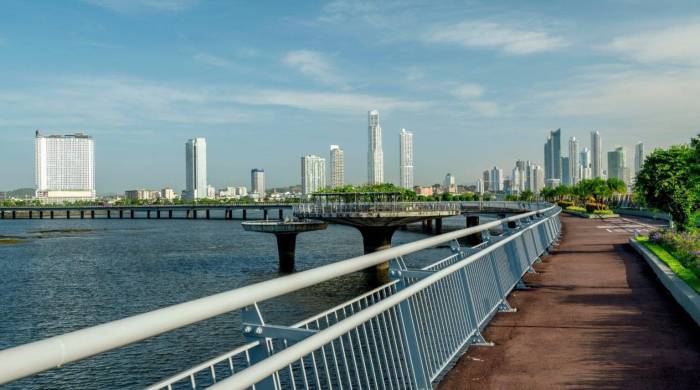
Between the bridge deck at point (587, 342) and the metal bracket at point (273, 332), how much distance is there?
3310 millimetres

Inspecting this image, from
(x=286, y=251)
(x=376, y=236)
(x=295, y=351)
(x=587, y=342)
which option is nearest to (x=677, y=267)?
(x=587, y=342)

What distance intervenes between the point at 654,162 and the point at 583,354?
1977cm

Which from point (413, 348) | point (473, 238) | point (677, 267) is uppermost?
point (413, 348)

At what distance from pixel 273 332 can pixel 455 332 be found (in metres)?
4.70

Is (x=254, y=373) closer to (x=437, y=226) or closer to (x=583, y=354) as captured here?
(x=583, y=354)

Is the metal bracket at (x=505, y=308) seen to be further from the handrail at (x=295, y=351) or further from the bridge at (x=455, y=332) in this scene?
the handrail at (x=295, y=351)

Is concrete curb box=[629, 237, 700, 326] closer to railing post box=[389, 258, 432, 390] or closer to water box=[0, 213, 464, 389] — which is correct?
railing post box=[389, 258, 432, 390]

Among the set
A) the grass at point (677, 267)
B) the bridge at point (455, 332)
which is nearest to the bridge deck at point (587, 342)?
the bridge at point (455, 332)

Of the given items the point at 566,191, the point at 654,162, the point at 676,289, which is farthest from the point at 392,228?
the point at 566,191

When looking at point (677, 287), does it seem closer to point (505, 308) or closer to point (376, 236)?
point (505, 308)

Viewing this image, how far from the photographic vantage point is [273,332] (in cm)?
366

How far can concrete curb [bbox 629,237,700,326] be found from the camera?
9623 millimetres

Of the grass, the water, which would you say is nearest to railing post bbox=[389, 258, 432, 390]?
the grass

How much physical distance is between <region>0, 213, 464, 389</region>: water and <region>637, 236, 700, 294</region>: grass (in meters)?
14.1
